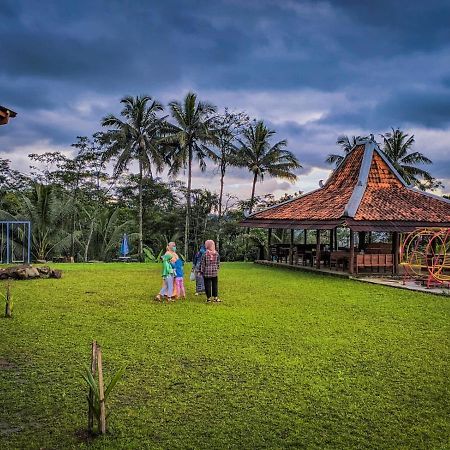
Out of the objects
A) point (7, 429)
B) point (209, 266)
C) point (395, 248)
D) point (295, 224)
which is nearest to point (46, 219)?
point (295, 224)

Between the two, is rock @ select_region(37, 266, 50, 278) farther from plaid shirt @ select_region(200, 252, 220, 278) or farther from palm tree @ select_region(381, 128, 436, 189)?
palm tree @ select_region(381, 128, 436, 189)

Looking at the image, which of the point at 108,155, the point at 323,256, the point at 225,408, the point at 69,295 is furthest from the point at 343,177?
the point at 225,408

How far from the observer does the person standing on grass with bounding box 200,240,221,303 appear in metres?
10.4

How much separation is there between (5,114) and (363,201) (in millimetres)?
13973

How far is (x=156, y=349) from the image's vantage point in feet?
21.7

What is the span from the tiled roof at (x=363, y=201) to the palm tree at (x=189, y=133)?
31.5 feet

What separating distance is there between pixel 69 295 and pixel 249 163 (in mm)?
21837

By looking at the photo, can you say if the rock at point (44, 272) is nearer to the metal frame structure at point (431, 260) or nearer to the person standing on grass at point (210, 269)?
the person standing on grass at point (210, 269)

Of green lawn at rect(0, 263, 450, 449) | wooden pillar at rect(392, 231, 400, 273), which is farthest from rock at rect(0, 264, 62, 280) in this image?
wooden pillar at rect(392, 231, 400, 273)

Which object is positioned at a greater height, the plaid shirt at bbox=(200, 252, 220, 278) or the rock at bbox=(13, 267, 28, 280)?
the plaid shirt at bbox=(200, 252, 220, 278)

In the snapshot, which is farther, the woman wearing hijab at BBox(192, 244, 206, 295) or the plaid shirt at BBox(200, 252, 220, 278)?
the woman wearing hijab at BBox(192, 244, 206, 295)

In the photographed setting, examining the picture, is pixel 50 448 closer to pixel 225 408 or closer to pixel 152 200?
pixel 225 408

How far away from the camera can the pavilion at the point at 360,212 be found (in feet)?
55.1

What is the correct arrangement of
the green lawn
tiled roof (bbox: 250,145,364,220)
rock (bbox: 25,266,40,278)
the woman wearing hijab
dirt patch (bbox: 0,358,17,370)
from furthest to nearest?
tiled roof (bbox: 250,145,364,220), rock (bbox: 25,266,40,278), the woman wearing hijab, dirt patch (bbox: 0,358,17,370), the green lawn
